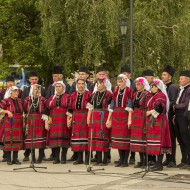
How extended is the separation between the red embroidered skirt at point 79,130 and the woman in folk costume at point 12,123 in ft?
4.03

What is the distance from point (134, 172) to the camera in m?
12.7

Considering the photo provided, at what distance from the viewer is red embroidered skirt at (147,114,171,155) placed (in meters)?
12.9

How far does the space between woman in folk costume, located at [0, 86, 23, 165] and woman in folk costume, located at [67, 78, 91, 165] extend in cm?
120

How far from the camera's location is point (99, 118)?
13914mm

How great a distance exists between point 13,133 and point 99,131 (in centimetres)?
195

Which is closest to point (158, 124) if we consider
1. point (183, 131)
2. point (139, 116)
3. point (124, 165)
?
point (139, 116)

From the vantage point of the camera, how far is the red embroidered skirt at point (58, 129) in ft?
46.6

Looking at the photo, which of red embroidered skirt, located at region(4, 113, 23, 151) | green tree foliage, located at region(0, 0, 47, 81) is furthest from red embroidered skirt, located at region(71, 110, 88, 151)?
green tree foliage, located at region(0, 0, 47, 81)

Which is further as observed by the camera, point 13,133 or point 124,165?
point 13,133

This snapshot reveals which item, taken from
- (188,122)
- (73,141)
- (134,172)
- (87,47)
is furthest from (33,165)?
(87,47)

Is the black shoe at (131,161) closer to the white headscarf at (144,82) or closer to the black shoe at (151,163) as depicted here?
the black shoe at (151,163)

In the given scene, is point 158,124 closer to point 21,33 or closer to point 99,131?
point 99,131

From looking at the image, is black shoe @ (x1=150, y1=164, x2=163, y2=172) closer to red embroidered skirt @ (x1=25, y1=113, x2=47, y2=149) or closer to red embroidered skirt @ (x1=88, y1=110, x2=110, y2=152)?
red embroidered skirt @ (x1=88, y1=110, x2=110, y2=152)

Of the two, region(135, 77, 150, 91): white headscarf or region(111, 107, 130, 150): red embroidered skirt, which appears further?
region(111, 107, 130, 150): red embroidered skirt
